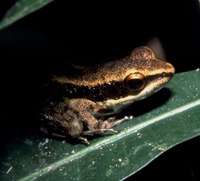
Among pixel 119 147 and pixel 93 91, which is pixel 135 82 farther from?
pixel 119 147

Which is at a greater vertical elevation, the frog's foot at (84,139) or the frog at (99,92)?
the frog at (99,92)

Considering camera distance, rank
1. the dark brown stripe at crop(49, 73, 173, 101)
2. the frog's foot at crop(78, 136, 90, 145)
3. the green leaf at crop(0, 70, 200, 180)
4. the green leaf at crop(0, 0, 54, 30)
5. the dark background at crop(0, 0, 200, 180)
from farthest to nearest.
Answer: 1. the dark background at crop(0, 0, 200, 180)
2. the dark brown stripe at crop(49, 73, 173, 101)
3. the frog's foot at crop(78, 136, 90, 145)
4. the green leaf at crop(0, 70, 200, 180)
5. the green leaf at crop(0, 0, 54, 30)

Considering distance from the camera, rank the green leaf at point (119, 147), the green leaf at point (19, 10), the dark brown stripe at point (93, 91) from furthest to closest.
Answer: the dark brown stripe at point (93, 91), the green leaf at point (119, 147), the green leaf at point (19, 10)

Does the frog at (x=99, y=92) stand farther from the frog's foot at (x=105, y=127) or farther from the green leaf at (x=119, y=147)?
the green leaf at (x=119, y=147)

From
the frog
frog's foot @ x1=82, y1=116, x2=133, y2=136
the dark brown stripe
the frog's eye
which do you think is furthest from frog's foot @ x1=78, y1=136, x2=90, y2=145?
the frog's eye

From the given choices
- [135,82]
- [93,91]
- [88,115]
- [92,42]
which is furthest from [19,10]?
[92,42]

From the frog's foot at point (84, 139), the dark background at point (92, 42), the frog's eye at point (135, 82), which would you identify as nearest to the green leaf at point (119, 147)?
the frog's foot at point (84, 139)

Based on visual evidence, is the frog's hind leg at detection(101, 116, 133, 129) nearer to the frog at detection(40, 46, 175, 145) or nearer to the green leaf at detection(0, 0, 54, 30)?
the frog at detection(40, 46, 175, 145)
